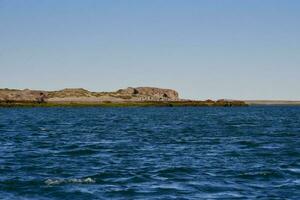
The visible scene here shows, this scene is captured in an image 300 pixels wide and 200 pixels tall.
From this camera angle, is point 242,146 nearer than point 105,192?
No

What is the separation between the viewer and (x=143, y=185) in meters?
27.8

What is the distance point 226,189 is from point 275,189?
2.39 metres

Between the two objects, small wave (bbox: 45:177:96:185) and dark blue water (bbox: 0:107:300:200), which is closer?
dark blue water (bbox: 0:107:300:200)

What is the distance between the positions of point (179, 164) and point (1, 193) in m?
13.3

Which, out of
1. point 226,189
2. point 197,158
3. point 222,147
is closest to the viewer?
point 226,189

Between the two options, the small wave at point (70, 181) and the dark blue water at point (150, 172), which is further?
the small wave at point (70, 181)

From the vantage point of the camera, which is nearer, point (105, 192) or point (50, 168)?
point (105, 192)

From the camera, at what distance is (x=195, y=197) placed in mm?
24719

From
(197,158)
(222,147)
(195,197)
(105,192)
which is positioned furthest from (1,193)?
(222,147)

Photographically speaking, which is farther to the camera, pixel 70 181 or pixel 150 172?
pixel 150 172

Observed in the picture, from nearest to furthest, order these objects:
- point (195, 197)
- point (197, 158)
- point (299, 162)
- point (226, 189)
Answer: point (195, 197) < point (226, 189) < point (299, 162) < point (197, 158)

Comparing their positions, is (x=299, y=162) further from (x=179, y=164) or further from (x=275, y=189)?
(x=275, y=189)

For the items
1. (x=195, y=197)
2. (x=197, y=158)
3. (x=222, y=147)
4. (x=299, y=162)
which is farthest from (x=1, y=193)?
(x=222, y=147)

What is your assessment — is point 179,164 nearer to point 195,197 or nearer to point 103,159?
point 103,159
